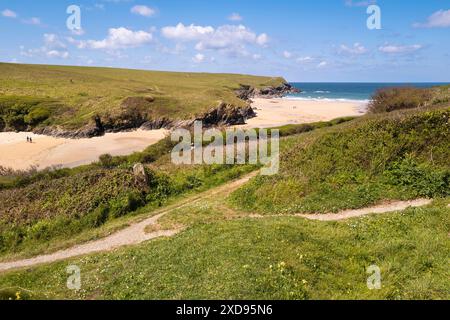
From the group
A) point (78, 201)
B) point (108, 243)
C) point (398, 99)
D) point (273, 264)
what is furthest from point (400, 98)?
point (273, 264)

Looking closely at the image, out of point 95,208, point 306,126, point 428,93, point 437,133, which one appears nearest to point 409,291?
point 437,133

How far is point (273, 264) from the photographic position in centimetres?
1406

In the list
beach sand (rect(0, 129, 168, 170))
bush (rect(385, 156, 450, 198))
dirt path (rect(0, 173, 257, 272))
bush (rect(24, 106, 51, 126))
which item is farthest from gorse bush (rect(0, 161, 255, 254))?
bush (rect(24, 106, 51, 126))

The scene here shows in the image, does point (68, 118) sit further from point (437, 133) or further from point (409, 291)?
point (409, 291)

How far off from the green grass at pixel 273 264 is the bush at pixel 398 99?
1954 inches

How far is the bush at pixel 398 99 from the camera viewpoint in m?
64.7

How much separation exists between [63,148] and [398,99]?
193 ft

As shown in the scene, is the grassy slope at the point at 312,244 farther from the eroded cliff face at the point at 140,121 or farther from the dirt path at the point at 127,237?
the eroded cliff face at the point at 140,121

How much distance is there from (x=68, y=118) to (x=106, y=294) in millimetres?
76361

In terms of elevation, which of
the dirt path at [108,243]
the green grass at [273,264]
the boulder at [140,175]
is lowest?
the dirt path at [108,243]

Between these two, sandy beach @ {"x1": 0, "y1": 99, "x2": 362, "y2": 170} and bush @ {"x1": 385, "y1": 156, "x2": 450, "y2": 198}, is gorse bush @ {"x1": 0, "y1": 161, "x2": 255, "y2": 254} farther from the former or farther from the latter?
sandy beach @ {"x1": 0, "y1": 99, "x2": 362, "y2": 170}

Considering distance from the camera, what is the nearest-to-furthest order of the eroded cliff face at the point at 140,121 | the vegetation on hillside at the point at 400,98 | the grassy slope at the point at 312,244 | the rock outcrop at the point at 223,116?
the grassy slope at the point at 312,244 < the vegetation on hillside at the point at 400,98 < the eroded cliff face at the point at 140,121 < the rock outcrop at the point at 223,116

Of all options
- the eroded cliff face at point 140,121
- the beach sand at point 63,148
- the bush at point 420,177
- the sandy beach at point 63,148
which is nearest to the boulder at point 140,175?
the bush at point 420,177

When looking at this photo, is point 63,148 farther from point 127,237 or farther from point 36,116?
point 127,237
